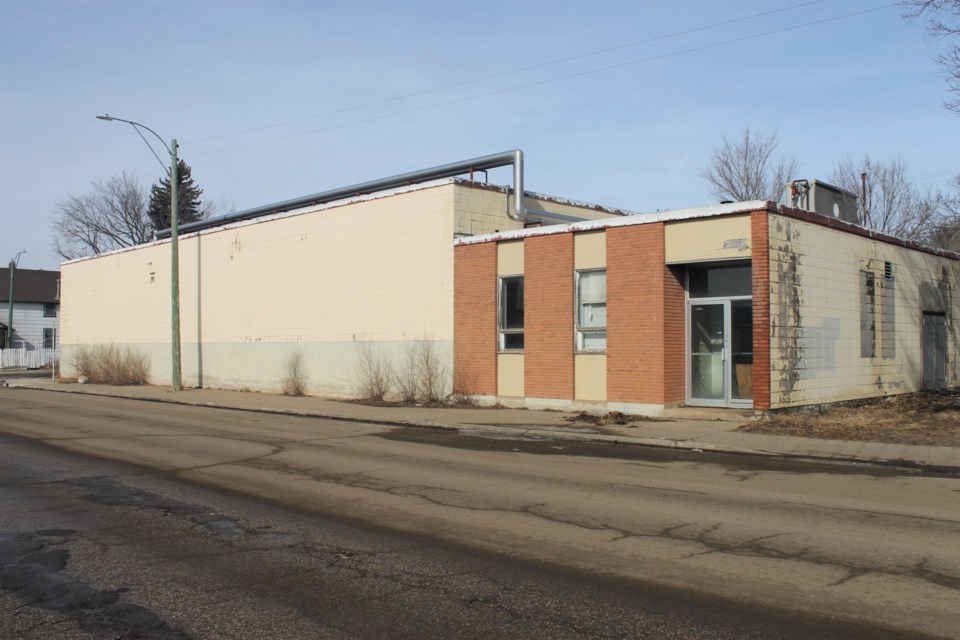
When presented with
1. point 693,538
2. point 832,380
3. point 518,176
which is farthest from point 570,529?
Result: point 518,176

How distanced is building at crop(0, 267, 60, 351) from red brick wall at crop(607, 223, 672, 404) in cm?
6450

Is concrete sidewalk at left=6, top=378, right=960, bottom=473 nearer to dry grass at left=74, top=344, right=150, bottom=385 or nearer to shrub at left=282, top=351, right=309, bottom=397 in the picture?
shrub at left=282, top=351, right=309, bottom=397

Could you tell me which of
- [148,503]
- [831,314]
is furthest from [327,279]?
[148,503]

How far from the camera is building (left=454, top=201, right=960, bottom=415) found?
16891 millimetres

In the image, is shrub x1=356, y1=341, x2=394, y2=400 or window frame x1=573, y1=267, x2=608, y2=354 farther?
shrub x1=356, y1=341, x2=394, y2=400

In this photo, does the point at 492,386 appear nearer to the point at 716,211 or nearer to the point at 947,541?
the point at 716,211

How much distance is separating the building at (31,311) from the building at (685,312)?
61.1 m

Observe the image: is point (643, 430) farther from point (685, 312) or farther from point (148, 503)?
point (148, 503)

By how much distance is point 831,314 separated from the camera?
61.0 ft

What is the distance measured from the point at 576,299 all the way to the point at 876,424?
23.3 ft

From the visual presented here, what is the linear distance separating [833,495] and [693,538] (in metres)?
3.07

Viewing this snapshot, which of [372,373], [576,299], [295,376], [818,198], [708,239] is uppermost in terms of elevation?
[818,198]

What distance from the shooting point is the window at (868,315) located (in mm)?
20031

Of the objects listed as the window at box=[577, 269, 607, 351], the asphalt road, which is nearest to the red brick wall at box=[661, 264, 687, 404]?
the window at box=[577, 269, 607, 351]
